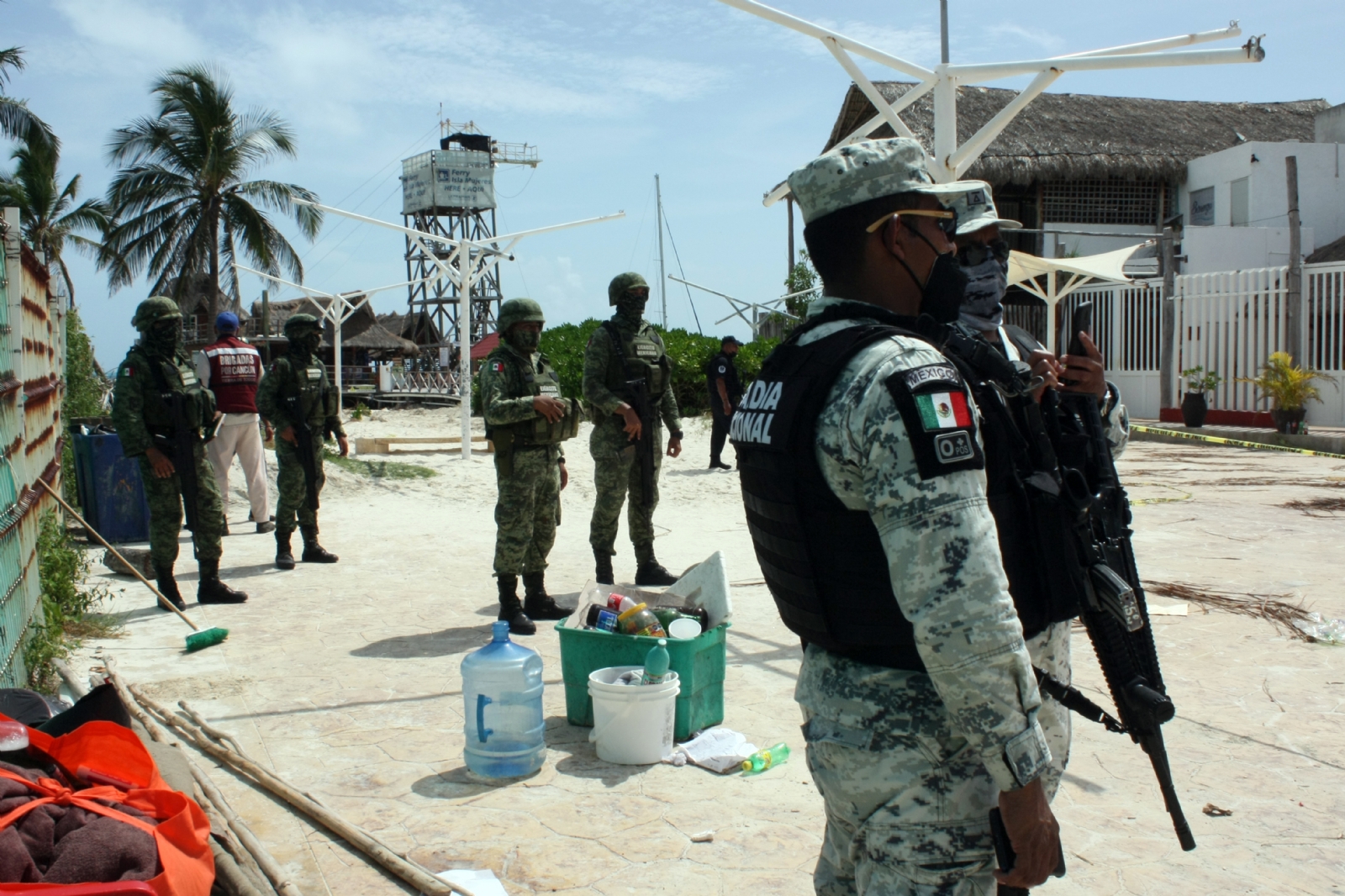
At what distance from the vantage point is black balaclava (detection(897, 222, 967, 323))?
1.81 metres

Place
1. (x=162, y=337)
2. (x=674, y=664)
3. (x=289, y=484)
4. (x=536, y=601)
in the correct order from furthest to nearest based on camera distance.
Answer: (x=289, y=484)
(x=162, y=337)
(x=536, y=601)
(x=674, y=664)

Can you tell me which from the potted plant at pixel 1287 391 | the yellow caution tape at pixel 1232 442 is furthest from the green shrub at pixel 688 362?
the potted plant at pixel 1287 391

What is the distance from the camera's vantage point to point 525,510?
559 centimetres

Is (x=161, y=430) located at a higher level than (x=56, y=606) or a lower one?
higher

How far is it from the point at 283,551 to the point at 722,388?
6.27 m

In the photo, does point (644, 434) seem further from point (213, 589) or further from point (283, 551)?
point (283, 551)

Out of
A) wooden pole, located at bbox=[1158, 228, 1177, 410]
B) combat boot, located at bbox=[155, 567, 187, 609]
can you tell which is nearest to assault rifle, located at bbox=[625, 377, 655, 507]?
combat boot, located at bbox=[155, 567, 187, 609]

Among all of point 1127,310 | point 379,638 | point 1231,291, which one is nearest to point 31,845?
point 379,638

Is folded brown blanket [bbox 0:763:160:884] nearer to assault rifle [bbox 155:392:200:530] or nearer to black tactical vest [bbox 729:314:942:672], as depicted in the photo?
black tactical vest [bbox 729:314:942:672]

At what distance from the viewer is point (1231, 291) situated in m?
17.9

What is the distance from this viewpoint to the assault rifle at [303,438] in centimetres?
774

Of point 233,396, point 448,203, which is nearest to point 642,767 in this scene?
point 233,396

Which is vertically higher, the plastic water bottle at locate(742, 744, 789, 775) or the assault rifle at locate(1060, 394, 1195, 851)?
the assault rifle at locate(1060, 394, 1195, 851)

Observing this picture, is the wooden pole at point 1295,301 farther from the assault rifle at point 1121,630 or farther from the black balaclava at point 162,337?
the assault rifle at point 1121,630
